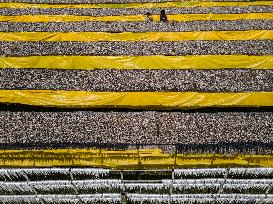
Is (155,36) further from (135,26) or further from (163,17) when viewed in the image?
(163,17)

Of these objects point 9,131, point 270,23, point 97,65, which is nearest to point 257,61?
point 270,23

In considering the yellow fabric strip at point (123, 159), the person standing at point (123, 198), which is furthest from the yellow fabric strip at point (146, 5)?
the person standing at point (123, 198)

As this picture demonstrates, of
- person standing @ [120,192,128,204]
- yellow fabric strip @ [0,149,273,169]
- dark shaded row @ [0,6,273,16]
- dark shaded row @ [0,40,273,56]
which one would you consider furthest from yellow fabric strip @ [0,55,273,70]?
person standing @ [120,192,128,204]

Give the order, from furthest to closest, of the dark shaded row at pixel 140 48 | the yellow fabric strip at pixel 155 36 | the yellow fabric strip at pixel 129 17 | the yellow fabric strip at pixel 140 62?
the yellow fabric strip at pixel 129 17, the yellow fabric strip at pixel 155 36, the dark shaded row at pixel 140 48, the yellow fabric strip at pixel 140 62

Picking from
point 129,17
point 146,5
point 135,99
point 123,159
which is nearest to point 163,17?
point 129,17

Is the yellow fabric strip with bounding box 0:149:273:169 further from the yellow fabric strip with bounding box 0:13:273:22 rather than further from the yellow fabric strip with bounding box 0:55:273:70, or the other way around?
the yellow fabric strip with bounding box 0:13:273:22

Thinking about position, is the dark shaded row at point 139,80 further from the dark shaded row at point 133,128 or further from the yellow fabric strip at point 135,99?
the dark shaded row at point 133,128

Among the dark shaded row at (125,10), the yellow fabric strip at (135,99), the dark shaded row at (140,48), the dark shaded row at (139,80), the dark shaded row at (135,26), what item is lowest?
the yellow fabric strip at (135,99)
